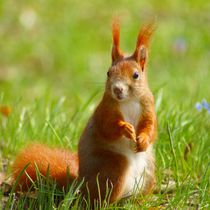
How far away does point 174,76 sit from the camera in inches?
238

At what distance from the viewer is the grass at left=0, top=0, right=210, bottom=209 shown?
367 centimetres

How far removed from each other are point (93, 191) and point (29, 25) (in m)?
4.79

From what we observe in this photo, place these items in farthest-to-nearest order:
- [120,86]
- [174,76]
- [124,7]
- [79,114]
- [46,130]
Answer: [124,7] < [174,76] < [79,114] < [46,130] < [120,86]

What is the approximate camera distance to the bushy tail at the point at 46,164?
2.94m

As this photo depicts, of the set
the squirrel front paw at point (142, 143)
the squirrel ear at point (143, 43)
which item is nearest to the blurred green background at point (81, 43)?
the squirrel ear at point (143, 43)

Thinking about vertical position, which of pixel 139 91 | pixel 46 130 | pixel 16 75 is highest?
pixel 139 91

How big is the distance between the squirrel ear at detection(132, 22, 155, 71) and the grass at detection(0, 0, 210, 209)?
2.28ft

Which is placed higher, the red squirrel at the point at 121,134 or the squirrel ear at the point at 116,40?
the squirrel ear at the point at 116,40

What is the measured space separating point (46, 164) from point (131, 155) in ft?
1.25

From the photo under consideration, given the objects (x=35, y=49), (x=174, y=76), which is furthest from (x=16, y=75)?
(x=174, y=76)

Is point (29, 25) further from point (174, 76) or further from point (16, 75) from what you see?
point (174, 76)

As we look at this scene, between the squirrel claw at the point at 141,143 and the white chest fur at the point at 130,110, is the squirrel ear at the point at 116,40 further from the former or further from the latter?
the squirrel claw at the point at 141,143

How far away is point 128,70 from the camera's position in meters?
2.75

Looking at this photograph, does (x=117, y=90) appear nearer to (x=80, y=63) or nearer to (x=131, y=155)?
(x=131, y=155)
